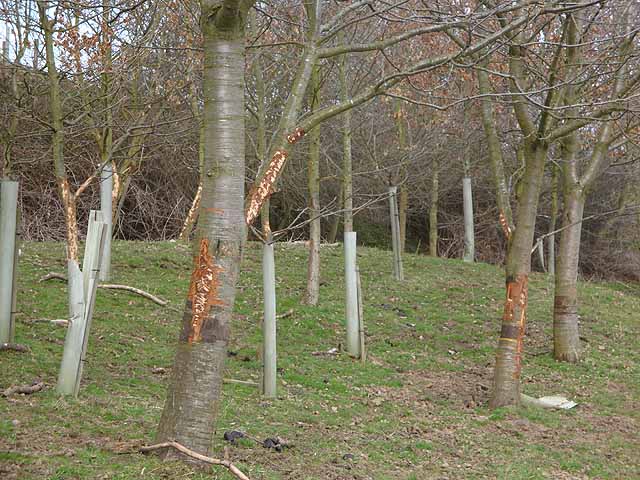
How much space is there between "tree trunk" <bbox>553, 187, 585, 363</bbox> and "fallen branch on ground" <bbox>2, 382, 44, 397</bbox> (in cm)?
793

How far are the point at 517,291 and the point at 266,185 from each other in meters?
4.34

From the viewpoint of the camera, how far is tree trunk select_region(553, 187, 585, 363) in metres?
11.8

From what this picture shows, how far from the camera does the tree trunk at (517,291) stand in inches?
360

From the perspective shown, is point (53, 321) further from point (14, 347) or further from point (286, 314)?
point (286, 314)

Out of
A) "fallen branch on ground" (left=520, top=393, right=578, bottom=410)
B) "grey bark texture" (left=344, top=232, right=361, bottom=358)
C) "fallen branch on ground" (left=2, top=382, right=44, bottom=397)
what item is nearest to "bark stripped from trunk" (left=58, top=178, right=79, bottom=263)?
"fallen branch on ground" (left=2, top=382, right=44, bottom=397)

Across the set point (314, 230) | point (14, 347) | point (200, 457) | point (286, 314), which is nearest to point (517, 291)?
point (286, 314)

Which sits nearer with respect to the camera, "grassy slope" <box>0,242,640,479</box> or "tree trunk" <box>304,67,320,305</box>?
"grassy slope" <box>0,242,640,479</box>

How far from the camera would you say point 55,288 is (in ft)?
38.2

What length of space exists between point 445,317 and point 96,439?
357 inches

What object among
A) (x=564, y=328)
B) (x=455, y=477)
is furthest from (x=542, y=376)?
(x=455, y=477)

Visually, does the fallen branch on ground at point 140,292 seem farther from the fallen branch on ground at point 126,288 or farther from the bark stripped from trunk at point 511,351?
the bark stripped from trunk at point 511,351

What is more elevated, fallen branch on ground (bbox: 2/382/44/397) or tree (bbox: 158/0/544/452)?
tree (bbox: 158/0/544/452)

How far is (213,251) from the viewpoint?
5.31 m

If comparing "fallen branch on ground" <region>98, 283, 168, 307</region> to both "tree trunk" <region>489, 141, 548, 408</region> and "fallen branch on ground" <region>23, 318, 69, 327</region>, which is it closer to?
"fallen branch on ground" <region>23, 318, 69, 327</region>
